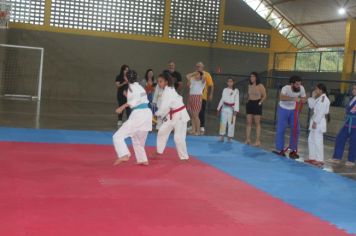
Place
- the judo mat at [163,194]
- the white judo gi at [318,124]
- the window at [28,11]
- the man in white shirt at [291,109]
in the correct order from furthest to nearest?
the window at [28,11]
the man in white shirt at [291,109]
the white judo gi at [318,124]
the judo mat at [163,194]

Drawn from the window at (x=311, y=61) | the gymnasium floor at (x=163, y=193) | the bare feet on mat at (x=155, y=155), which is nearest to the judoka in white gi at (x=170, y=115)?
the bare feet on mat at (x=155, y=155)

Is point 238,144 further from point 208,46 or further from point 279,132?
point 208,46

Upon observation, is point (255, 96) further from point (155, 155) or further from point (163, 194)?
point (163, 194)

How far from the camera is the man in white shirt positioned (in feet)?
32.1

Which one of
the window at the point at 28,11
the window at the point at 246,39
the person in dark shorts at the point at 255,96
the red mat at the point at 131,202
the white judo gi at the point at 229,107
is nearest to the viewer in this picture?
the red mat at the point at 131,202

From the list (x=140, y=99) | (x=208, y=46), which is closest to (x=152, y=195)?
(x=140, y=99)

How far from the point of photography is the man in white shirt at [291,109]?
980 centimetres

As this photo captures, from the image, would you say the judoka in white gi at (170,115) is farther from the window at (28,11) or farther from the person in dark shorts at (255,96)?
the window at (28,11)

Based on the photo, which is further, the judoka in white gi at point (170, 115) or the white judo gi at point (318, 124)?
the white judo gi at point (318, 124)

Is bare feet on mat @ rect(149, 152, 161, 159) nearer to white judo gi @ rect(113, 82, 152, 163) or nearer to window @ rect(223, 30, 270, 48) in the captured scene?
white judo gi @ rect(113, 82, 152, 163)

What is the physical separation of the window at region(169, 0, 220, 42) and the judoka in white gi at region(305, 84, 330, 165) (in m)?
13.8

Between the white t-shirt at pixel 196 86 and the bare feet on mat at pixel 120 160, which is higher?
the white t-shirt at pixel 196 86

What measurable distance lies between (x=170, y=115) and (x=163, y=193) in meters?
2.51

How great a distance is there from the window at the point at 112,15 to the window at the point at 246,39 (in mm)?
3280
